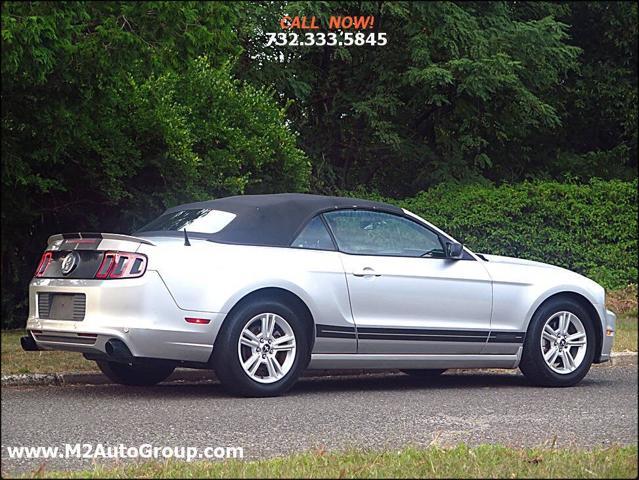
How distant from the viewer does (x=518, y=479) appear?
5328 mm

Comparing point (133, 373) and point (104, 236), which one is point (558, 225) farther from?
point (104, 236)

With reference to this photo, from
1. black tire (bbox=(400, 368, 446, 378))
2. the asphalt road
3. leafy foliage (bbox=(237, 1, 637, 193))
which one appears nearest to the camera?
the asphalt road

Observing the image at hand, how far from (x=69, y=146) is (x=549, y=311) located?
7934 mm

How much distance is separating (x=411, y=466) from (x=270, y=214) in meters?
4.32

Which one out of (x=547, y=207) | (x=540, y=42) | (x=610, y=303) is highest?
(x=540, y=42)

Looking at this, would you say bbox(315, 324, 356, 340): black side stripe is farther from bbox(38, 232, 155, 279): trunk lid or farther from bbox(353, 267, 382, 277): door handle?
bbox(38, 232, 155, 279): trunk lid

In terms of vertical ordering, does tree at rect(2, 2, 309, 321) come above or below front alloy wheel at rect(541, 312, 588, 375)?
above

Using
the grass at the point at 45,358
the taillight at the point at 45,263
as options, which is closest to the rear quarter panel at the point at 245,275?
the taillight at the point at 45,263

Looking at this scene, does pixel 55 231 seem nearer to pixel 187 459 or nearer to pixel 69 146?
pixel 69 146

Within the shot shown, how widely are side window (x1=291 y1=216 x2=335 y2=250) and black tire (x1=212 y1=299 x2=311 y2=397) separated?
2.09 ft

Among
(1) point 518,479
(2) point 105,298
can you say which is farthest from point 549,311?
(1) point 518,479

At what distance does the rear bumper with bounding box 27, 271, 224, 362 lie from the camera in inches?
349
